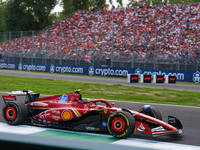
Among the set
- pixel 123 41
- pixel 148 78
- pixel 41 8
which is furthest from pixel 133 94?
pixel 41 8

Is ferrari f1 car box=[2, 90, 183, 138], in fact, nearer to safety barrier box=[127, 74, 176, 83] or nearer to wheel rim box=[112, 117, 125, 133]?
wheel rim box=[112, 117, 125, 133]

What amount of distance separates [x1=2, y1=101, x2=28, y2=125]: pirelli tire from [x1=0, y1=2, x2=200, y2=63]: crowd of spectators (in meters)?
15.9

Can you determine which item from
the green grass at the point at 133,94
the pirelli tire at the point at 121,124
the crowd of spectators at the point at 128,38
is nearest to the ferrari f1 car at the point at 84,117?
the pirelli tire at the point at 121,124

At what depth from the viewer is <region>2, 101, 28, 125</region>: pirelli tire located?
20.3 ft

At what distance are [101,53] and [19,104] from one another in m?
18.8

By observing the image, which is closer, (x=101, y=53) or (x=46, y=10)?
(x=101, y=53)

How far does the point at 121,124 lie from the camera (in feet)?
17.3

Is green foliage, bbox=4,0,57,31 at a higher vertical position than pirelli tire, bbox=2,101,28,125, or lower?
higher

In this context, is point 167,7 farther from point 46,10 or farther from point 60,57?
point 46,10

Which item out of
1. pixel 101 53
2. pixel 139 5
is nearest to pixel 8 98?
pixel 101 53

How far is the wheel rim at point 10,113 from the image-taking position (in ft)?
20.6

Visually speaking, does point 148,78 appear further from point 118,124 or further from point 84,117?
point 118,124

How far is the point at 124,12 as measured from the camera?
102 feet

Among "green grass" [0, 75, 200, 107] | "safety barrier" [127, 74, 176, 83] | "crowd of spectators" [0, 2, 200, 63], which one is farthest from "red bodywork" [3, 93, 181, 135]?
"crowd of spectators" [0, 2, 200, 63]
